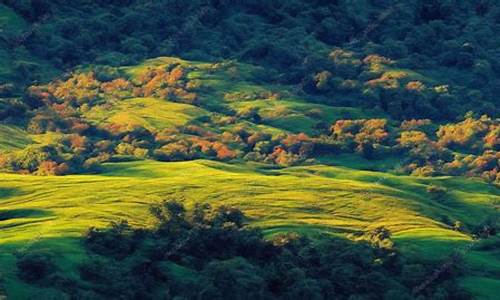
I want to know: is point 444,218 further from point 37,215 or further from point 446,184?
point 37,215

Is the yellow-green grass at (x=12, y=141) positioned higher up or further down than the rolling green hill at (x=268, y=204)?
higher up

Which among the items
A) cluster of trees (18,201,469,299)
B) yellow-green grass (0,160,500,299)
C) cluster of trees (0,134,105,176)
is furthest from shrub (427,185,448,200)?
cluster of trees (0,134,105,176)

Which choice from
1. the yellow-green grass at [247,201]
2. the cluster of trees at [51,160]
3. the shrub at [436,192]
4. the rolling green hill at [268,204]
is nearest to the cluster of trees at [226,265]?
the rolling green hill at [268,204]

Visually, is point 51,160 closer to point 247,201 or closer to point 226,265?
point 247,201

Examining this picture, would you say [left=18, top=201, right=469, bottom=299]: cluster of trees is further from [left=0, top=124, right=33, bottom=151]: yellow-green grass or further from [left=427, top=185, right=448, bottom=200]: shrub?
[left=0, top=124, right=33, bottom=151]: yellow-green grass

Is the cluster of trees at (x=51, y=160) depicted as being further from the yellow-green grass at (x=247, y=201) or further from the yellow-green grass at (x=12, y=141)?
the yellow-green grass at (x=247, y=201)

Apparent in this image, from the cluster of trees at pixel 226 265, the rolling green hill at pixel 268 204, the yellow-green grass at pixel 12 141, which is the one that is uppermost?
the yellow-green grass at pixel 12 141

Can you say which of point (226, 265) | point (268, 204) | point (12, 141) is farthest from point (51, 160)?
point (226, 265)

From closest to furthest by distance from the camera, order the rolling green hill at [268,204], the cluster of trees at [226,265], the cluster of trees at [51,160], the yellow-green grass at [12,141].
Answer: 1. the cluster of trees at [226,265]
2. the rolling green hill at [268,204]
3. the cluster of trees at [51,160]
4. the yellow-green grass at [12,141]
